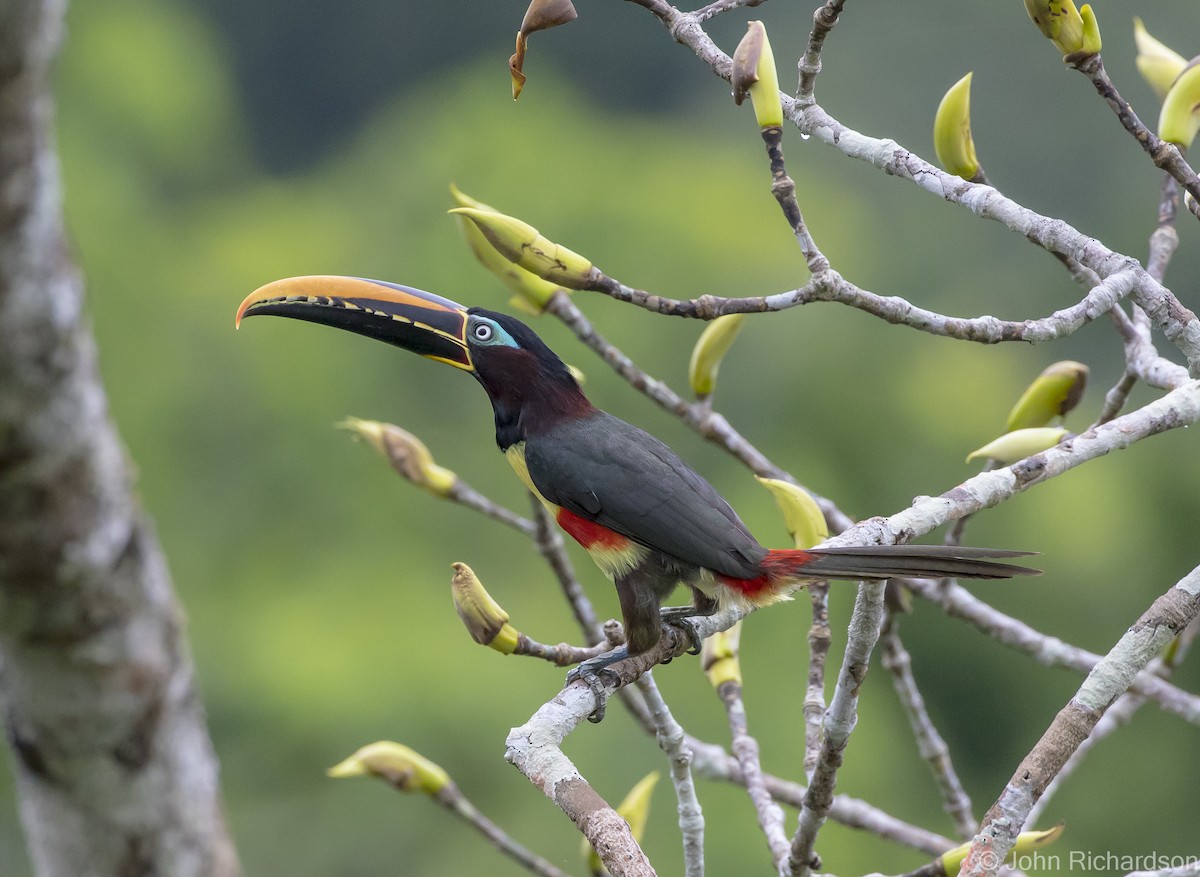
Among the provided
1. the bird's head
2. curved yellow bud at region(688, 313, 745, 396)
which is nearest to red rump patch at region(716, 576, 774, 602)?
curved yellow bud at region(688, 313, 745, 396)

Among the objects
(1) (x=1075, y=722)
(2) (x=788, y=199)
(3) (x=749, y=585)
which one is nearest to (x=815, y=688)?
(3) (x=749, y=585)

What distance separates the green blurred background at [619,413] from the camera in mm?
8758

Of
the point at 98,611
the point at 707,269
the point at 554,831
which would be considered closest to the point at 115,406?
the point at 707,269

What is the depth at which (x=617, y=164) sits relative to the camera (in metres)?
14.2

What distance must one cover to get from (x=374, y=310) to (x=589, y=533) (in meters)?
0.54

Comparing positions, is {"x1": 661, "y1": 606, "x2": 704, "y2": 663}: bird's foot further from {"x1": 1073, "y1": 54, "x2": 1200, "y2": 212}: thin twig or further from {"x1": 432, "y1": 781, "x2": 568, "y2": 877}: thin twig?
{"x1": 1073, "y1": 54, "x2": 1200, "y2": 212}: thin twig

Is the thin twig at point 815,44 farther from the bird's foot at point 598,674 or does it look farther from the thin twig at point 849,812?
the thin twig at point 849,812

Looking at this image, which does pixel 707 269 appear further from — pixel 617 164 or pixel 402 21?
pixel 402 21

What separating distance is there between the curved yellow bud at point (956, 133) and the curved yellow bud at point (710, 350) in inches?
16.3

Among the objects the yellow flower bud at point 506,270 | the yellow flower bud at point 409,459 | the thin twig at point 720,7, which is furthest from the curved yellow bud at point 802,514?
the thin twig at point 720,7

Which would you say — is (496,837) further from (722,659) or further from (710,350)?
(710,350)

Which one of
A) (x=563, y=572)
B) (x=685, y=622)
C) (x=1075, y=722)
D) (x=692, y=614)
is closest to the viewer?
(x=1075, y=722)

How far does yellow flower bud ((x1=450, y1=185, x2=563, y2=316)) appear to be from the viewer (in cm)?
212

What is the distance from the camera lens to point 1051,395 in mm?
2279
